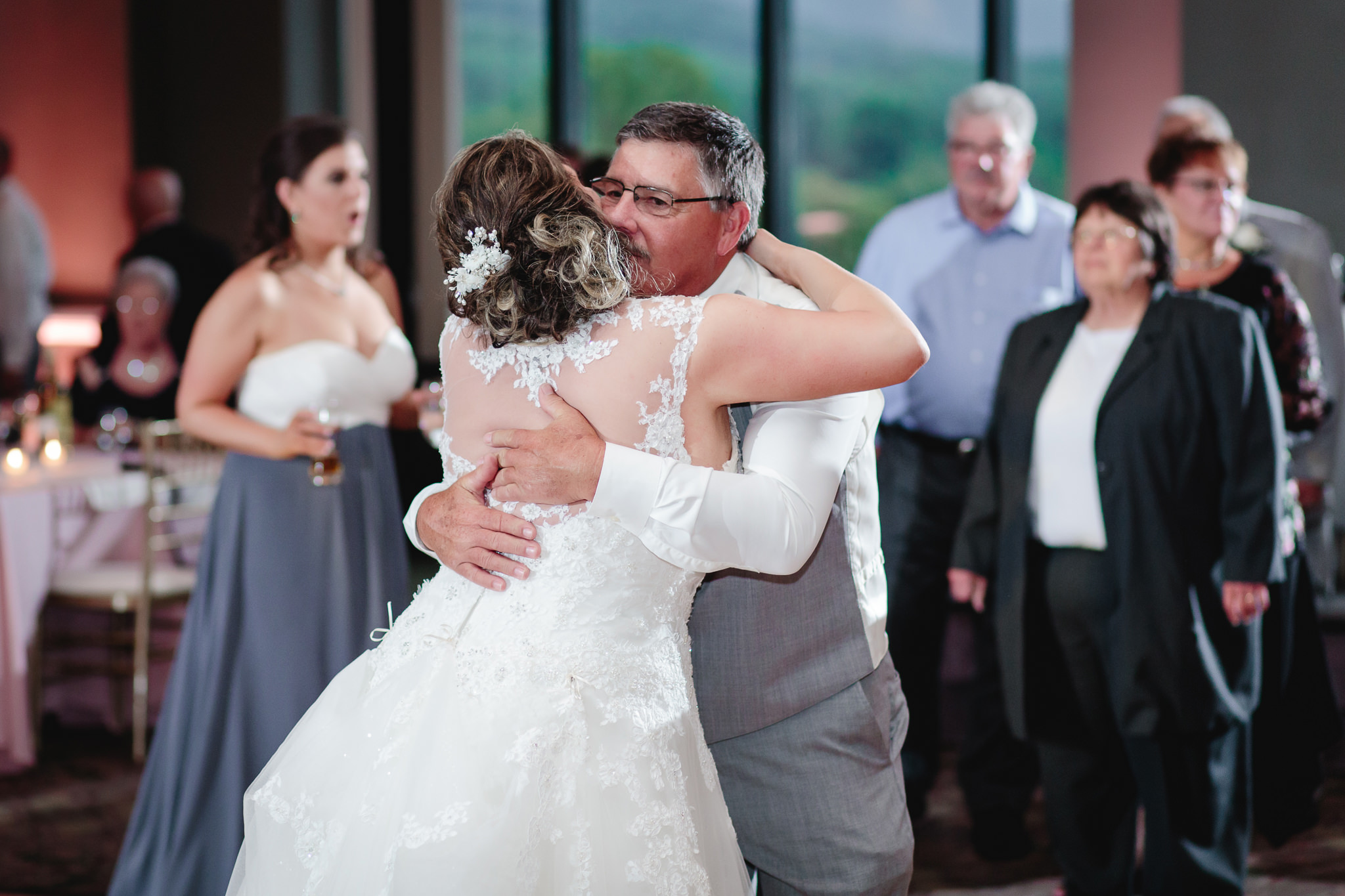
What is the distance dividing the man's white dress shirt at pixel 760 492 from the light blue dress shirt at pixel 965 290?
1835 mm

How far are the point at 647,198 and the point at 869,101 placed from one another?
18.7 ft

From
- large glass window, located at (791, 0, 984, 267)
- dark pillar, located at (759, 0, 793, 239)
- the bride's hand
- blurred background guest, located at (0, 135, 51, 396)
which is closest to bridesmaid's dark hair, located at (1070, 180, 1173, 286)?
the bride's hand

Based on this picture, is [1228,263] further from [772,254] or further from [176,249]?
[176,249]

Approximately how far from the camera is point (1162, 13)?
17.6ft

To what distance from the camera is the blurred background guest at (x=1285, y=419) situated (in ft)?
10.1

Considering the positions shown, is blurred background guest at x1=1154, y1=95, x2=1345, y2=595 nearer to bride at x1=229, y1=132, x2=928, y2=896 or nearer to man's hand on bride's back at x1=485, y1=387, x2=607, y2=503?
bride at x1=229, y1=132, x2=928, y2=896

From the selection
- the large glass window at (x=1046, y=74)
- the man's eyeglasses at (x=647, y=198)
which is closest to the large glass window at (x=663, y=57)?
the large glass window at (x=1046, y=74)

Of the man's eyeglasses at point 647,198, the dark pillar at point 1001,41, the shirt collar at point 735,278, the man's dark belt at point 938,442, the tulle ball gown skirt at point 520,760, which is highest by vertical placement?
→ the dark pillar at point 1001,41

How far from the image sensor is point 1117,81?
5504 mm

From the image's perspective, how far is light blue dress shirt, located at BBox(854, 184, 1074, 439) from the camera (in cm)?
358

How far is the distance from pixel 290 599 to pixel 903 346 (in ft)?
6.15

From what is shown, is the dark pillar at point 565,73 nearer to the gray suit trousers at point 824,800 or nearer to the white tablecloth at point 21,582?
the white tablecloth at point 21,582

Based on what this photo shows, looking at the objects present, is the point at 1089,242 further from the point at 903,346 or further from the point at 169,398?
the point at 169,398

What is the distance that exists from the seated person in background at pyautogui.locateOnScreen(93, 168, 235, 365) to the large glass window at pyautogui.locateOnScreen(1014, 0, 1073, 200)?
4079 mm
